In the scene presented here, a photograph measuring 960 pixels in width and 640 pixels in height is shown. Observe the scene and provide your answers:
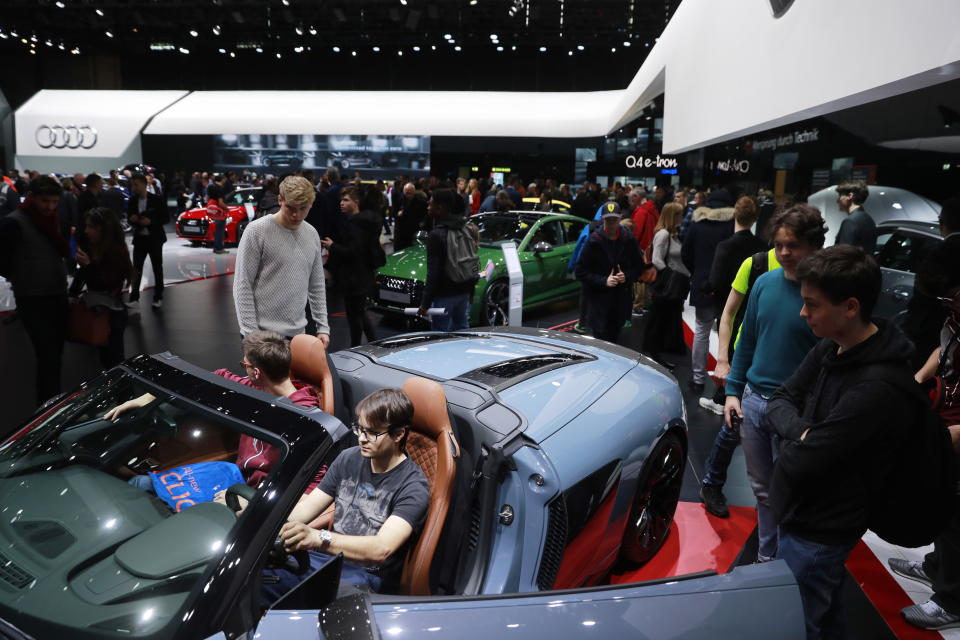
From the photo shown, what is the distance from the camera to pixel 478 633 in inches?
48.3

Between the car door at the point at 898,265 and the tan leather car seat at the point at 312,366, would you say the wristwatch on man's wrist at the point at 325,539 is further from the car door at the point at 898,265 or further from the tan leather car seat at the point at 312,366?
the car door at the point at 898,265

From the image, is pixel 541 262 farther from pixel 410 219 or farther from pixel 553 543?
pixel 553 543

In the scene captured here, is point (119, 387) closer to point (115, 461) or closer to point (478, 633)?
point (115, 461)

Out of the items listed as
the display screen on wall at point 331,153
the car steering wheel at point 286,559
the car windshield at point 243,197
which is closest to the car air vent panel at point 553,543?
the car steering wheel at point 286,559

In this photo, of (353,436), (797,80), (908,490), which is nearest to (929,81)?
(797,80)

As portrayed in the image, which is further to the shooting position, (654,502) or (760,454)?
(654,502)

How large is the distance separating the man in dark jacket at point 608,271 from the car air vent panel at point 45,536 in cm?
Result: 441

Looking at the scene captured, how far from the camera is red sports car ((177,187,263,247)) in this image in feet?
43.3

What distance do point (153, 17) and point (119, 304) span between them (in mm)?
20215

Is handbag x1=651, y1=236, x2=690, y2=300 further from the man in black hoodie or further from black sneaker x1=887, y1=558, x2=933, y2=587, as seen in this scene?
the man in black hoodie

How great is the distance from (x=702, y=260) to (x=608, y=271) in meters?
0.77

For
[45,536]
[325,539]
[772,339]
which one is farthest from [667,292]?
[45,536]

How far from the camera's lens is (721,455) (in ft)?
11.2

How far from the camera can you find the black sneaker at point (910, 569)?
2.99 metres
